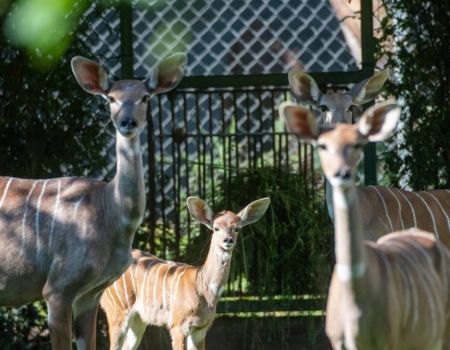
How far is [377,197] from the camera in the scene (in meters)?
6.43

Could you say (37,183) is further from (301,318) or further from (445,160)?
(445,160)

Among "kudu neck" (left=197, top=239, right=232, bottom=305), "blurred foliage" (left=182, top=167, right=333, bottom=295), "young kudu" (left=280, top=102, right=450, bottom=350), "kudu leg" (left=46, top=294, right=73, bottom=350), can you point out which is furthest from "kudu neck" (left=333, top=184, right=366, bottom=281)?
"blurred foliage" (left=182, top=167, right=333, bottom=295)

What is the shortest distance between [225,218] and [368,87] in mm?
1067

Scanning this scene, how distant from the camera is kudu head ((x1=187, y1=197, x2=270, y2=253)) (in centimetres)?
616

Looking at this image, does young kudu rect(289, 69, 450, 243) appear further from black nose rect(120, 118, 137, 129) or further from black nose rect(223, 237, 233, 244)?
black nose rect(120, 118, 137, 129)

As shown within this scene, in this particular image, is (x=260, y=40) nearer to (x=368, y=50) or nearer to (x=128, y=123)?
(x=368, y=50)

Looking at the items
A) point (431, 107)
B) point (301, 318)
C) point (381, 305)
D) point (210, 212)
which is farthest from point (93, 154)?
point (381, 305)

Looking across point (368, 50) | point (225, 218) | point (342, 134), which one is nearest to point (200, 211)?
point (225, 218)

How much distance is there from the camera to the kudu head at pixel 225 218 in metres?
6.16

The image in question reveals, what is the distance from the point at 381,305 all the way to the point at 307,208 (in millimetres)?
3326

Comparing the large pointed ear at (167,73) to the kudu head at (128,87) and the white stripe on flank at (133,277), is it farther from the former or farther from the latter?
the white stripe on flank at (133,277)

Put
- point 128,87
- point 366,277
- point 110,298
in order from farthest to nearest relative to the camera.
A: point 110,298, point 128,87, point 366,277

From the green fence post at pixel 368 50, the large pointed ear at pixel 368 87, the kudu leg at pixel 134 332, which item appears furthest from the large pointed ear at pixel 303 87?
the kudu leg at pixel 134 332

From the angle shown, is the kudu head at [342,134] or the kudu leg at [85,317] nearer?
the kudu head at [342,134]
